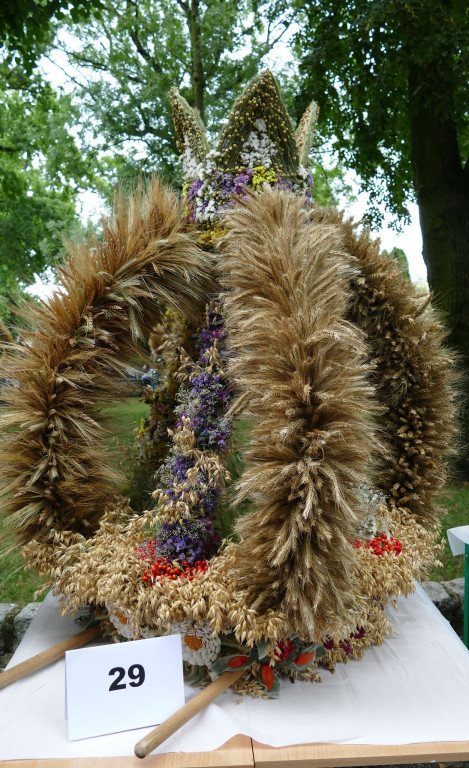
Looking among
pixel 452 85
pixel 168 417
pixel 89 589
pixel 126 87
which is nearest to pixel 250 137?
pixel 168 417

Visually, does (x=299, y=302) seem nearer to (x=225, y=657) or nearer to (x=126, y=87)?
(x=225, y=657)

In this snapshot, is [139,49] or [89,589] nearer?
[89,589]

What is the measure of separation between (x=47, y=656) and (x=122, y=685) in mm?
292

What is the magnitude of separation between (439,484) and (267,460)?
0.71 meters

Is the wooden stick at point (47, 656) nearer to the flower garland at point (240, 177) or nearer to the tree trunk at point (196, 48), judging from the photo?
the flower garland at point (240, 177)

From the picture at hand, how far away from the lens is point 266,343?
3.70ft

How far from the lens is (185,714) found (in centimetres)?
104

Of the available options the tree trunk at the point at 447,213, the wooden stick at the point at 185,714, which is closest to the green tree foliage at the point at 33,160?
the tree trunk at the point at 447,213

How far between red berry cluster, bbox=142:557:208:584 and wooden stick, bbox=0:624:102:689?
0.93 feet

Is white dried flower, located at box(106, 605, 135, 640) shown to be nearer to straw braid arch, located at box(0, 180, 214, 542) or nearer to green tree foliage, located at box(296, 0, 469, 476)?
straw braid arch, located at box(0, 180, 214, 542)

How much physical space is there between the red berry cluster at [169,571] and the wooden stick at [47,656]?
28 centimetres

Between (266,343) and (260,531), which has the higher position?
(266,343)

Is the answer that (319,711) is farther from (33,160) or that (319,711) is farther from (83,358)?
(33,160)

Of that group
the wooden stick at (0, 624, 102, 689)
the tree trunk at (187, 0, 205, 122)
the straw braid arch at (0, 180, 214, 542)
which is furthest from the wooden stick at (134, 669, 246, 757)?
the tree trunk at (187, 0, 205, 122)
